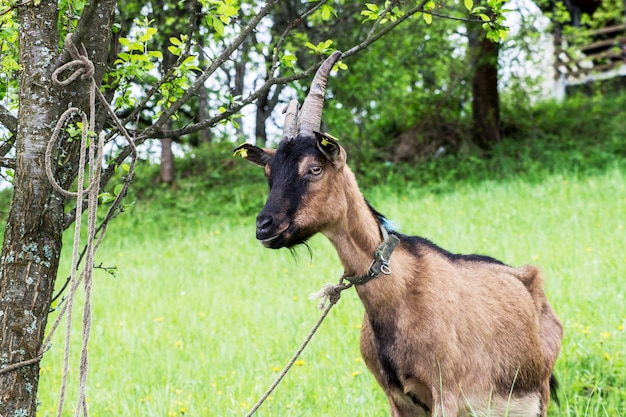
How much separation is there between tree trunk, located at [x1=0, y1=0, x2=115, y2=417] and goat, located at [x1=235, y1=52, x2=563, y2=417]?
0.90 m

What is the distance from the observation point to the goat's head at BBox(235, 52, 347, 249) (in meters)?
3.19

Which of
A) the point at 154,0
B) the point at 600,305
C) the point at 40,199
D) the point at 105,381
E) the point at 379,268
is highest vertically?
the point at 154,0

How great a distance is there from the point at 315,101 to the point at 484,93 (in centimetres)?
1143

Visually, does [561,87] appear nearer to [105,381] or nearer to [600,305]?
[600,305]

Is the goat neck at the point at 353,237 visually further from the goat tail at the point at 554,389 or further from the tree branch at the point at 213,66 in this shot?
the goat tail at the point at 554,389

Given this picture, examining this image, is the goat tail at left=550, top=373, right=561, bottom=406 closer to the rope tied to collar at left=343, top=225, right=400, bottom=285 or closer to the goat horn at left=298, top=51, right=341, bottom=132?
the rope tied to collar at left=343, top=225, right=400, bottom=285

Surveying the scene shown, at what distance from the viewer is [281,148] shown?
3.41m

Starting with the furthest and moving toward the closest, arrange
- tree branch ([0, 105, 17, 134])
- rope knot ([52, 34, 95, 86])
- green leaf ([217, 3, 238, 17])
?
tree branch ([0, 105, 17, 134]), green leaf ([217, 3, 238, 17]), rope knot ([52, 34, 95, 86])

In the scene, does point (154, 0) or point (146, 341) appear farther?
point (154, 0)

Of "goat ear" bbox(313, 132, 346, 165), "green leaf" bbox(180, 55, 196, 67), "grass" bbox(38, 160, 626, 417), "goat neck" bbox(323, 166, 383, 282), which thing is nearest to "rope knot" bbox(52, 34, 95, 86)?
"green leaf" bbox(180, 55, 196, 67)

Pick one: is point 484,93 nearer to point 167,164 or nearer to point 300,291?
point 167,164

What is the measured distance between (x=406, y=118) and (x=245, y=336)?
9.91 meters

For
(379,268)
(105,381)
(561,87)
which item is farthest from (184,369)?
(561,87)

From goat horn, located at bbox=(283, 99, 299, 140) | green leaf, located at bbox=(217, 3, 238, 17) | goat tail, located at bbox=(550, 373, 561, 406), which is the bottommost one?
goat tail, located at bbox=(550, 373, 561, 406)
